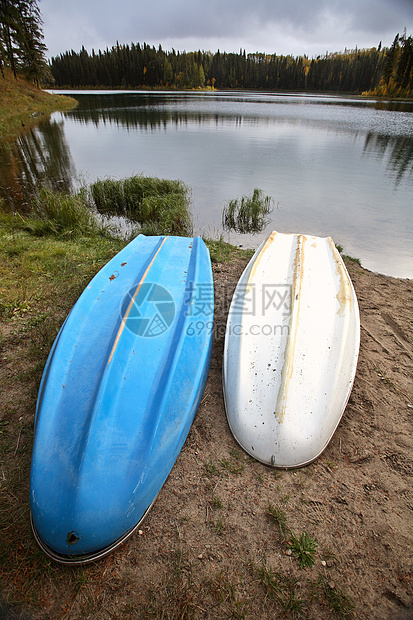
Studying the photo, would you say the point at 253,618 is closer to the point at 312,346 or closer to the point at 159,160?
the point at 312,346

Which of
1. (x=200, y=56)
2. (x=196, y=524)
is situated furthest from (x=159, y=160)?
(x=200, y=56)

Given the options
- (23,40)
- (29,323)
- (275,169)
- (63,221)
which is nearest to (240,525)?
(29,323)

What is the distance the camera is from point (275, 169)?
10953 millimetres

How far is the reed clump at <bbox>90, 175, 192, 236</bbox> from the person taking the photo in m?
6.38

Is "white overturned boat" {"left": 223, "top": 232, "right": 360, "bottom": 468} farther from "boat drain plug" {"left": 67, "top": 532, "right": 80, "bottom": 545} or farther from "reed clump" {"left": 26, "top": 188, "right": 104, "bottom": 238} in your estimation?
"reed clump" {"left": 26, "top": 188, "right": 104, "bottom": 238}

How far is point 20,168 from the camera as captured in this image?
10.1m

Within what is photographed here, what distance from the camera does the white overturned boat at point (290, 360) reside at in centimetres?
205

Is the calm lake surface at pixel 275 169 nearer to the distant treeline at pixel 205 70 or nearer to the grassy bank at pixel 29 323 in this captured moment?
the grassy bank at pixel 29 323

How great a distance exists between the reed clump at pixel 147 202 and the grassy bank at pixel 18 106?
1042cm

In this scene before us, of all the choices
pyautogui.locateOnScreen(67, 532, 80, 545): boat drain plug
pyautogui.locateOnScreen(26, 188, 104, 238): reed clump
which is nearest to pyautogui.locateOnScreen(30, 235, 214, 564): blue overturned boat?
pyautogui.locateOnScreen(67, 532, 80, 545): boat drain plug

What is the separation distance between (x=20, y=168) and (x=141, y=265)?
975 cm

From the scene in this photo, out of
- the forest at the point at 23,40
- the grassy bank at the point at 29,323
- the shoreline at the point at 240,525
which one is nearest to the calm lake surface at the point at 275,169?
the grassy bank at the point at 29,323

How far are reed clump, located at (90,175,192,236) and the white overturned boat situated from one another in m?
3.64

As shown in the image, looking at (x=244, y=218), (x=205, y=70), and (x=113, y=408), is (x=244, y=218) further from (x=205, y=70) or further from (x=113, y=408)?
(x=205, y=70)
